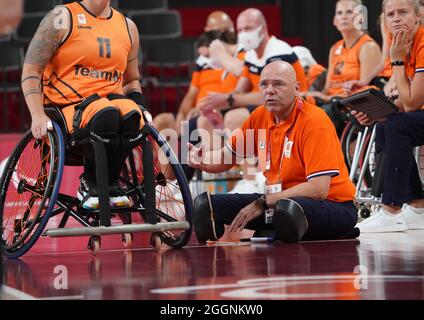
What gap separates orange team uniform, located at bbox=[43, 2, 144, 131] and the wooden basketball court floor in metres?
0.67

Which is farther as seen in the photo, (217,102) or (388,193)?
(217,102)

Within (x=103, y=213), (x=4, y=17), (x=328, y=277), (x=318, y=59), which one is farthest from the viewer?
(x=318, y=59)

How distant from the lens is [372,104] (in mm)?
5117

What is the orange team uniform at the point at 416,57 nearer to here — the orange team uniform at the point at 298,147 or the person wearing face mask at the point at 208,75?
the orange team uniform at the point at 298,147

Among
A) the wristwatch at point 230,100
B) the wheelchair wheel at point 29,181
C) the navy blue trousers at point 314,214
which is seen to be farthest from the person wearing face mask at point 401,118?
the wristwatch at point 230,100

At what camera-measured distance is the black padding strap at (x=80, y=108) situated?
4.18m

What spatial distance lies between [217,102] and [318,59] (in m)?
3.47

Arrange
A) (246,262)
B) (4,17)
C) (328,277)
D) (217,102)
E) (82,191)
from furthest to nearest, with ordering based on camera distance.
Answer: (217,102), (82,191), (246,262), (328,277), (4,17)

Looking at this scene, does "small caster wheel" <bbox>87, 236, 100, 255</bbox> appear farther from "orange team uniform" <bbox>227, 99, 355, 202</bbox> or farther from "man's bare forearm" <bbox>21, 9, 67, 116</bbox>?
"orange team uniform" <bbox>227, 99, 355, 202</bbox>

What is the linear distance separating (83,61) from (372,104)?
1.63 m

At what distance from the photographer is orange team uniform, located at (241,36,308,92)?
716 cm
